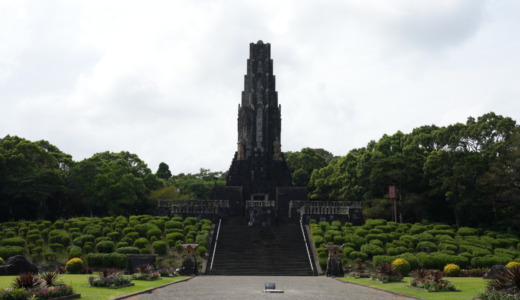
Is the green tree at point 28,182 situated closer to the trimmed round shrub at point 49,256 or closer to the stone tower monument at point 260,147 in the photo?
the trimmed round shrub at point 49,256

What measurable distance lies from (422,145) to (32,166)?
42.9m

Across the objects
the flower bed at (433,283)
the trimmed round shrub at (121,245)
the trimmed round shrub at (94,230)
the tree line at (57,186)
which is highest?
the tree line at (57,186)

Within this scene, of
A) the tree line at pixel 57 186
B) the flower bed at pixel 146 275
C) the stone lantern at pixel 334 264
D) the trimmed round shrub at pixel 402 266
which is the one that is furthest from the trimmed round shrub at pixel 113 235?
the trimmed round shrub at pixel 402 266

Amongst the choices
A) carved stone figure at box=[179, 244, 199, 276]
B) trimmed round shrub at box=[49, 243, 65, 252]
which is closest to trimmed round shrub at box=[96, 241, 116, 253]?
trimmed round shrub at box=[49, 243, 65, 252]

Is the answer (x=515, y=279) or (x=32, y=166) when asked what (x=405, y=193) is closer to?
(x=515, y=279)

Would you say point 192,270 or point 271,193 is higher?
point 271,193

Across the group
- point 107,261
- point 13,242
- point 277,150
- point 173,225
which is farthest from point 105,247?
point 277,150

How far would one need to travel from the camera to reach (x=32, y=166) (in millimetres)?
50594

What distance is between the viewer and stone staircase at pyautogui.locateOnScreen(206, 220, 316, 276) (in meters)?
32.0

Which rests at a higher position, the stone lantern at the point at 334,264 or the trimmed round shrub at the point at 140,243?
the trimmed round shrub at the point at 140,243

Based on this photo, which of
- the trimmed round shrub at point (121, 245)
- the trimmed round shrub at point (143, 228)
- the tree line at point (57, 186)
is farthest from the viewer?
the tree line at point (57, 186)

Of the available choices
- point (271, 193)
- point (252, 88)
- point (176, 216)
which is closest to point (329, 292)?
point (176, 216)

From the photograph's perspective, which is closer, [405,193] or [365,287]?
[365,287]

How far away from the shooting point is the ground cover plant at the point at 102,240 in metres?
32.9
